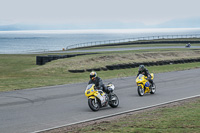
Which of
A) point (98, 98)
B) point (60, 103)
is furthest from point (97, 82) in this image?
point (60, 103)

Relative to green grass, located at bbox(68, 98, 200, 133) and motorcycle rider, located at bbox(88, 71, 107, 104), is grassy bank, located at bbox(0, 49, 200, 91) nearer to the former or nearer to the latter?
motorcycle rider, located at bbox(88, 71, 107, 104)

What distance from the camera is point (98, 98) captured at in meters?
12.2

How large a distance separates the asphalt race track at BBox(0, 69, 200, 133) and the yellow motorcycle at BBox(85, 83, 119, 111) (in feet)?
0.73

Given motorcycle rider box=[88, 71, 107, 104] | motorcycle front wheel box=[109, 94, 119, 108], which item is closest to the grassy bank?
motorcycle front wheel box=[109, 94, 119, 108]

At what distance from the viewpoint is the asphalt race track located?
10305 mm

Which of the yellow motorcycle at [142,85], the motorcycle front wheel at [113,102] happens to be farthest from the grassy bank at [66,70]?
the motorcycle front wheel at [113,102]

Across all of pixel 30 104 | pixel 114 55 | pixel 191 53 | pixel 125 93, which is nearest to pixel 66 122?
pixel 30 104

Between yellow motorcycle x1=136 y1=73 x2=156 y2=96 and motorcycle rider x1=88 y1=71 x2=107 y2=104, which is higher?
motorcycle rider x1=88 y1=71 x2=107 y2=104

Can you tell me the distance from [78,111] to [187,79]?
12828mm

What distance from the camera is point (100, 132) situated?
27.1ft

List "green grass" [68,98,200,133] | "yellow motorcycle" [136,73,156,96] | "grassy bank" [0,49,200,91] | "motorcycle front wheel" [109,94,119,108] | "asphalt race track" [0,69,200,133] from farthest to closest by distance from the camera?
"grassy bank" [0,49,200,91] → "yellow motorcycle" [136,73,156,96] → "motorcycle front wheel" [109,94,119,108] → "asphalt race track" [0,69,200,133] → "green grass" [68,98,200,133]

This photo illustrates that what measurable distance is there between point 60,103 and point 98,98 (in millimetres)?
2587

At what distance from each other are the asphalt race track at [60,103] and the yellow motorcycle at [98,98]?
0.73ft

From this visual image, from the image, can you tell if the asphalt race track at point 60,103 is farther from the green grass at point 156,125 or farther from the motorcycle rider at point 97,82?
the green grass at point 156,125
